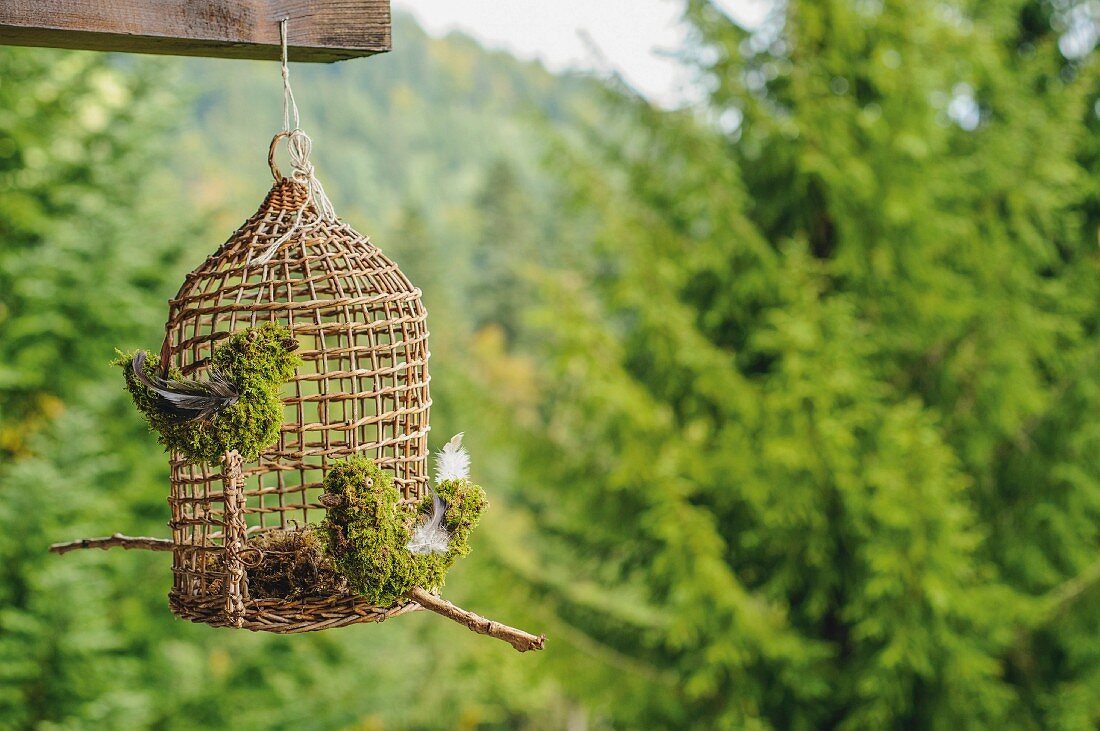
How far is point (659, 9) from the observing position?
503 centimetres

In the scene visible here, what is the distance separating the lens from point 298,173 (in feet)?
5.11

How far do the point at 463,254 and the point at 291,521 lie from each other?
104ft

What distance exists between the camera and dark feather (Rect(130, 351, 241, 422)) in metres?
1.30

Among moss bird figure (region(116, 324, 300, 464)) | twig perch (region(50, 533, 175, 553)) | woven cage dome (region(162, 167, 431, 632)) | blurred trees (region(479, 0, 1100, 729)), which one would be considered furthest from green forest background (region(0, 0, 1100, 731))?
moss bird figure (region(116, 324, 300, 464))

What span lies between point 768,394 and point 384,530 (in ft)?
11.3

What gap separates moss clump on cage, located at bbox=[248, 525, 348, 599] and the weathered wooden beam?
2.33 ft

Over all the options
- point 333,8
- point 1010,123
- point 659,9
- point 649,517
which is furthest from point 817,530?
point 333,8

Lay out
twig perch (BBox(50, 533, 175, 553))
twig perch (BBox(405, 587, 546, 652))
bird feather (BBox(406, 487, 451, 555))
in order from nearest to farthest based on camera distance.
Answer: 1. twig perch (BBox(405, 587, 546, 652))
2. bird feather (BBox(406, 487, 451, 555))
3. twig perch (BBox(50, 533, 175, 553))

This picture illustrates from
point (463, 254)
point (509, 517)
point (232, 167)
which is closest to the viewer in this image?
point (509, 517)

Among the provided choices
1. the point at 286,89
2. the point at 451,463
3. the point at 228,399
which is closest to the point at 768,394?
the point at 451,463

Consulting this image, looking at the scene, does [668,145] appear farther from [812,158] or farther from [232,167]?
[232,167]

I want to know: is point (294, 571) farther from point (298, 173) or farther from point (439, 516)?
point (298, 173)

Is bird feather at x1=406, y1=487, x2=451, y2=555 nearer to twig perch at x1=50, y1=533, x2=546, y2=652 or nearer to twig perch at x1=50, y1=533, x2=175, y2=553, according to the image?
twig perch at x1=50, y1=533, x2=546, y2=652

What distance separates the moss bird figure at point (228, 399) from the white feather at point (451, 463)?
9.2 inches
